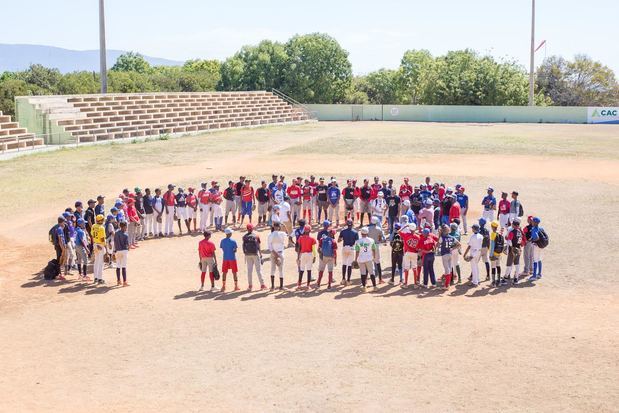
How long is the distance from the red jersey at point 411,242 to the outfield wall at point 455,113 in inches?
2505

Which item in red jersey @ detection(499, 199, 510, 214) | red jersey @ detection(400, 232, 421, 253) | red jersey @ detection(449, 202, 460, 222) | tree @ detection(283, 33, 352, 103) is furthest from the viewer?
tree @ detection(283, 33, 352, 103)

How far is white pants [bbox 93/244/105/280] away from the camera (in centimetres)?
1839

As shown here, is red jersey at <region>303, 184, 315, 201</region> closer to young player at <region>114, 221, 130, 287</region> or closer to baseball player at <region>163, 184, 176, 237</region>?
baseball player at <region>163, 184, 176, 237</region>

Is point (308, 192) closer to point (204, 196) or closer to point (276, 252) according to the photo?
point (204, 196)

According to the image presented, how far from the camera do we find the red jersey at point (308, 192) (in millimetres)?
25422

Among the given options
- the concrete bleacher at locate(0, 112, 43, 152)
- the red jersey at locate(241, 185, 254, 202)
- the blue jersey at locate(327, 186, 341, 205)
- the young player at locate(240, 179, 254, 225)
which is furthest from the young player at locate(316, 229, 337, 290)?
the concrete bleacher at locate(0, 112, 43, 152)

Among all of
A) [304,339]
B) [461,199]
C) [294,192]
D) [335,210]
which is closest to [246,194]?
[294,192]

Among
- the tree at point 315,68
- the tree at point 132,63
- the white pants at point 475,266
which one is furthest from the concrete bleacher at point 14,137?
the tree at point 132,63

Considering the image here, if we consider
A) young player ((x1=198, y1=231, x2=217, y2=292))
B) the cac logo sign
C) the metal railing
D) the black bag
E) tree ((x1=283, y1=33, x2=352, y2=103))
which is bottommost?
the black bag

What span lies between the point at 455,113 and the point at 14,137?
5031cm

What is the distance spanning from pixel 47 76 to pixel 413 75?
50.8 meters

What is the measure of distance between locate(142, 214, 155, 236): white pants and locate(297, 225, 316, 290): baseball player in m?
7.57

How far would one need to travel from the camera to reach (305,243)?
59.5 ft

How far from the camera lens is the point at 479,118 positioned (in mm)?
79688
